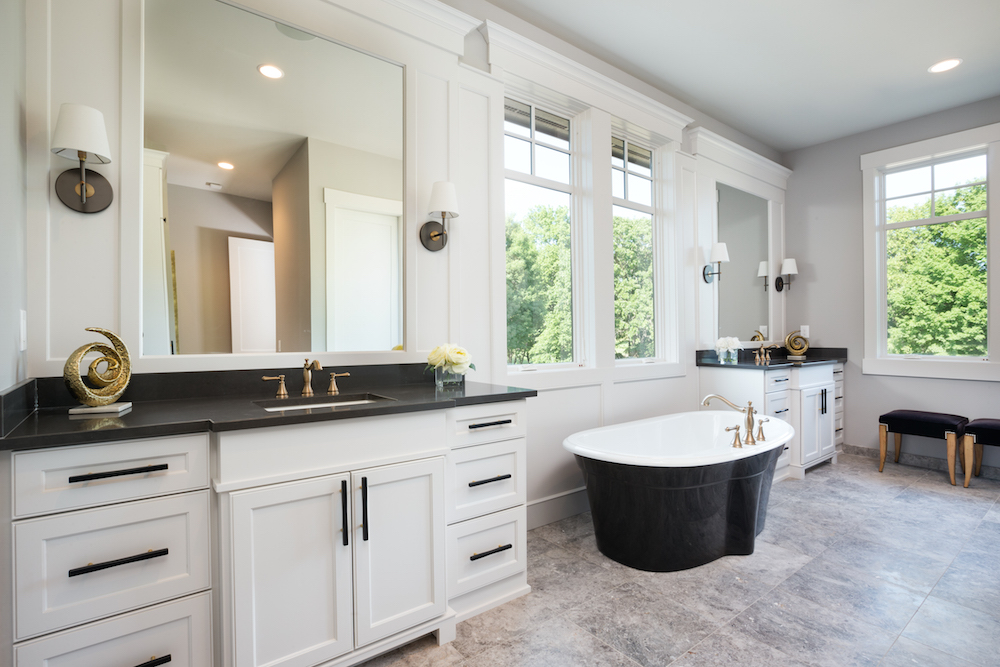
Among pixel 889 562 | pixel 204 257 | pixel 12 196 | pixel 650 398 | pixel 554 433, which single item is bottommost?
pixel 889 562

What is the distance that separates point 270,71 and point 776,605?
3.14 meters

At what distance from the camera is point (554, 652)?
1789 mm

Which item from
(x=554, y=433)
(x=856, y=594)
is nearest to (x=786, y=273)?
(x=554, y=433)

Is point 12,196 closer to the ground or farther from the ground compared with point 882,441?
farther from the ground

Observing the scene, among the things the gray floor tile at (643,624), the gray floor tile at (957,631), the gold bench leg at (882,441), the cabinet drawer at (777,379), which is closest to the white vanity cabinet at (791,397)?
the cabinet drawer at (777,379)

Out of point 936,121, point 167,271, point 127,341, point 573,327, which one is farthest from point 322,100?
point 936,121

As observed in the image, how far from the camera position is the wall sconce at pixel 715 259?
4.20m

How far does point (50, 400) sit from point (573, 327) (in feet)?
8.76

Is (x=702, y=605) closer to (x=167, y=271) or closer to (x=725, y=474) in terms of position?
(x=725, y=474)

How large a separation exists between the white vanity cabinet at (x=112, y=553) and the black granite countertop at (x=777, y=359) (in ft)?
12.1

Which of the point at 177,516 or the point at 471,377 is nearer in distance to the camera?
the point at 177,516

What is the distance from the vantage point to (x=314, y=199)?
2.23 m

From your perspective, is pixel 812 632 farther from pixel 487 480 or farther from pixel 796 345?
pixel 796 345

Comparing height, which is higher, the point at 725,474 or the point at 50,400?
the point at 50,400
